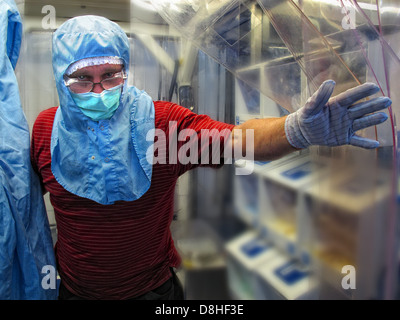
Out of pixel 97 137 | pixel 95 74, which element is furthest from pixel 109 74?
pixel 97 137

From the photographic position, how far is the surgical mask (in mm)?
741

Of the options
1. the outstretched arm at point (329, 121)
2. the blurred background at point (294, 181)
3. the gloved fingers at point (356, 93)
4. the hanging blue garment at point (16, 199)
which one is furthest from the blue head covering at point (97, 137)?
the gloved fingers at point (356, 93)

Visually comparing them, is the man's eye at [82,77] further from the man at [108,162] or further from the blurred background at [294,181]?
the blurred background at [294,181]

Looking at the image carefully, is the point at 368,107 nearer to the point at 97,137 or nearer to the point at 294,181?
the point at 294,181

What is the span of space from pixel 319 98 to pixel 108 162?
0.54m

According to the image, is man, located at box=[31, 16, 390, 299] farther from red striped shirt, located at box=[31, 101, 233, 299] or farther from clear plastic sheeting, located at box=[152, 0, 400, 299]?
clear plastic sheeting, located at box=[152, 0, 400, 299]

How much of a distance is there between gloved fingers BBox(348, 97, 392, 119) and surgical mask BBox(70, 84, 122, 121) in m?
0.57

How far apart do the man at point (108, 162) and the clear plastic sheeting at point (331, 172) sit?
0.50ft

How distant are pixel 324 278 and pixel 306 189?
0.79 feet

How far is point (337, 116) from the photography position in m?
0.56

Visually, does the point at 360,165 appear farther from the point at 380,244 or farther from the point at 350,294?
the point at 350,294

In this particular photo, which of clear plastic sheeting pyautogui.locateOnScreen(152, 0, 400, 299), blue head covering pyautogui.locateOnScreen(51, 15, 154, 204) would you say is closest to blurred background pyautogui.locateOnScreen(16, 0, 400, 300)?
clear plastic sheeting pyautogui.locateOnScreen(152, 0, 400, 299)

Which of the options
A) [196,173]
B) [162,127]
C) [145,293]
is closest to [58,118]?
[162,127]

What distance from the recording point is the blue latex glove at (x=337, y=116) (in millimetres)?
532
